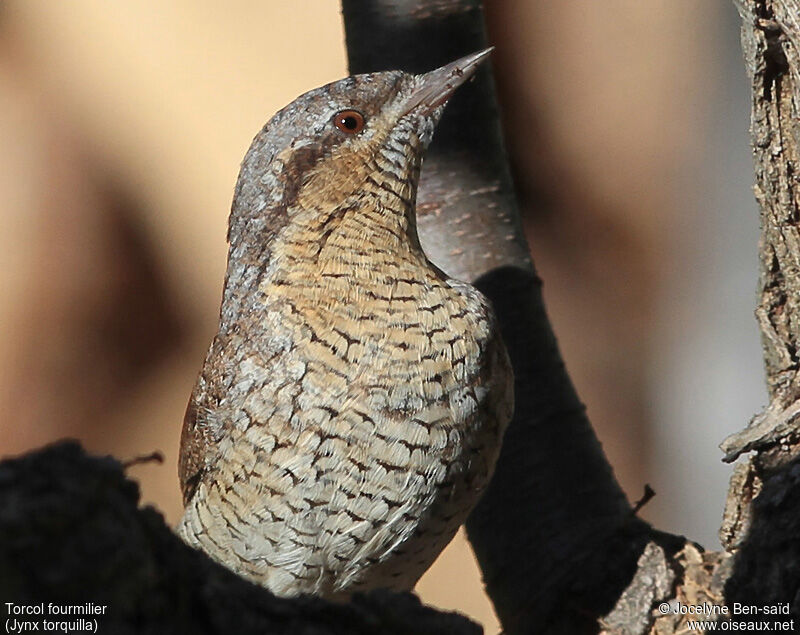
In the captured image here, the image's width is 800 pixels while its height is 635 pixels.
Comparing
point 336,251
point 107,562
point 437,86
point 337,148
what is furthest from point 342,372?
point 107,562

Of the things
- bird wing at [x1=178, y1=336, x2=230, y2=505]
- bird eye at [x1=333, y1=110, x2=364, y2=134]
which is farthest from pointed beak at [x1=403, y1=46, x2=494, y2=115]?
bird wing at [x1=178, y1=336, x2=230, y2=505]

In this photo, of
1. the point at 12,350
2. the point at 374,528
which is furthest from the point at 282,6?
the point at 374,528

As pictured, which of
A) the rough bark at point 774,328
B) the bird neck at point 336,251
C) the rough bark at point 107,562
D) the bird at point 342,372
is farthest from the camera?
the bird neck at point 336,251

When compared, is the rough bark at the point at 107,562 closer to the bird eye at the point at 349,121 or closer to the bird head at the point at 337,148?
the bird head at the point at 337,148

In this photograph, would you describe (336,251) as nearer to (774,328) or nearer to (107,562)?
(774,328)

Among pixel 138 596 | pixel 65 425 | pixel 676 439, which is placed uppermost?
pixel 138 596

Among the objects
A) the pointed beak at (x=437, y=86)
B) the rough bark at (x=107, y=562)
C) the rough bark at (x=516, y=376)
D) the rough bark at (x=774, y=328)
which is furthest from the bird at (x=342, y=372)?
the rough bark at (x=107, y=562)

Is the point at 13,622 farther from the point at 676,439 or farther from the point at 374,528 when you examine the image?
the point at 676,439
